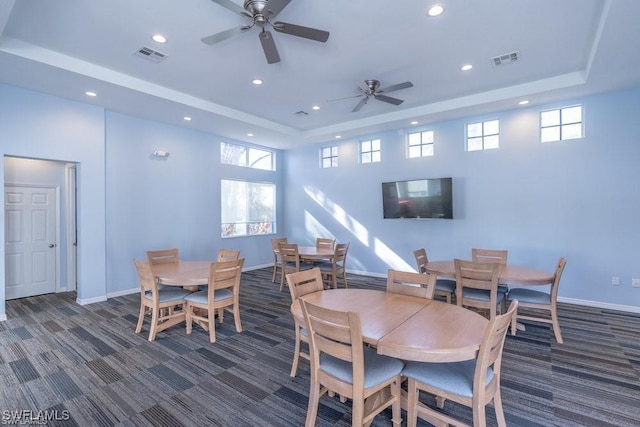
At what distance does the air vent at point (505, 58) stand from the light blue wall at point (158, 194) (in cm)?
559

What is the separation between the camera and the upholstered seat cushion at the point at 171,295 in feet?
12.1

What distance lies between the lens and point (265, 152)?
8.32 meters

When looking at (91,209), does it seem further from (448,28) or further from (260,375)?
(448,28)

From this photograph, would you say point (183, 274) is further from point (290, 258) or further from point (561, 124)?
point (561, 124)

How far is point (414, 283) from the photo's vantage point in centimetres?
275

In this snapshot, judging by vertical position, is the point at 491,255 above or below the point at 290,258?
above

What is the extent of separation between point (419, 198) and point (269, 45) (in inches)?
167

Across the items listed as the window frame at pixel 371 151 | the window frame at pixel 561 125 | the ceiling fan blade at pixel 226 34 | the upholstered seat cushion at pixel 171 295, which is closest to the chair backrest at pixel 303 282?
the upholstered seat cushion at pixel 171 295

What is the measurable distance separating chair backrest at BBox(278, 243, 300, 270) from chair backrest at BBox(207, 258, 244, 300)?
1.76 metres

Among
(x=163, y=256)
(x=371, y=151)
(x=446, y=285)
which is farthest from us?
(x=371, y=151)

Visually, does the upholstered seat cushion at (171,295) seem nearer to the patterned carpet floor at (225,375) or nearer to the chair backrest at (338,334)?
the patterned carpet floor at (225,375)

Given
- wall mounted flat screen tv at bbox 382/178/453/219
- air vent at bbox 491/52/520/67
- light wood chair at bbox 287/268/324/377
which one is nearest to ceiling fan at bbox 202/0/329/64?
light wood chair at bbox 287/268/324/377

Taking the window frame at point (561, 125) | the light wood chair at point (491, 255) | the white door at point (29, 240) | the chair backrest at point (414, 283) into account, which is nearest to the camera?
the chair backrest at point (414, 283)

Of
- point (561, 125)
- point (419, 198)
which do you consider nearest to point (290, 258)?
point (419, 198)
